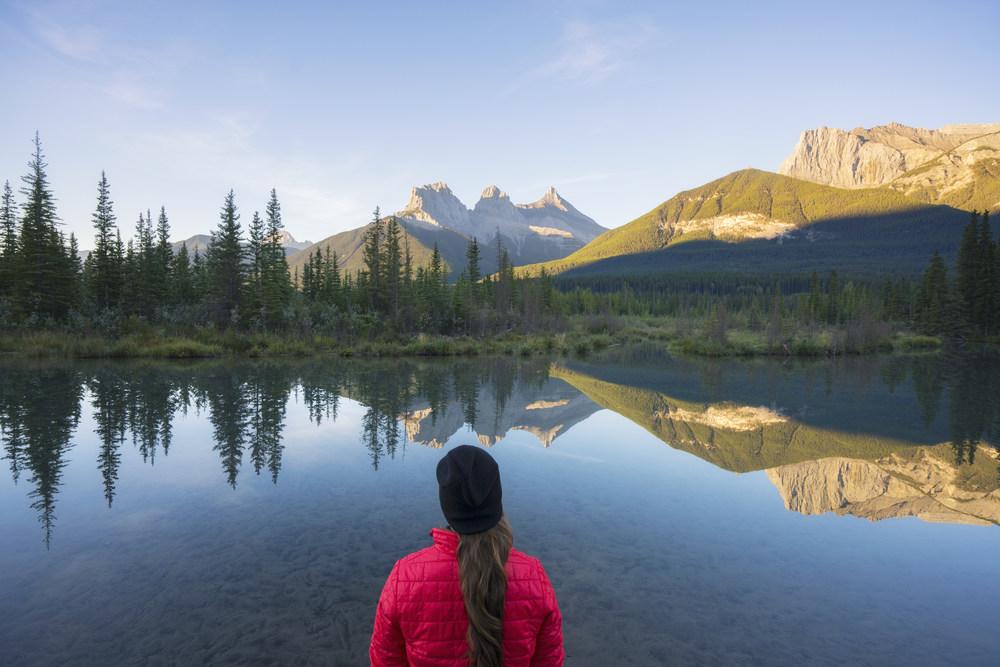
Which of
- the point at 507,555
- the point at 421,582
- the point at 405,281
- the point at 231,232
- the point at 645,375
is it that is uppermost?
the point at 231,232

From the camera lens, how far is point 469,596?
5.38ft

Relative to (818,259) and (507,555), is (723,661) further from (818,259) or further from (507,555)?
(818,259)

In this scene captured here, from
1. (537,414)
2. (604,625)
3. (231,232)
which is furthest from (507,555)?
(231,232)

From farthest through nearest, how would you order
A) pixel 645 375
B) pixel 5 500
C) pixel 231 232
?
pixel 231 232
pixel 645 375
pixel 5 500

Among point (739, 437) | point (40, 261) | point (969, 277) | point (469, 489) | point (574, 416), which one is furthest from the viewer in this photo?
point (969, 277)

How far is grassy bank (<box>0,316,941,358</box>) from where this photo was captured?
2625 centimetres

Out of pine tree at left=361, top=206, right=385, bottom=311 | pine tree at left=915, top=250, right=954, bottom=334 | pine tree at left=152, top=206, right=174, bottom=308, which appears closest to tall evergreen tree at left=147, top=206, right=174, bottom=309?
pine tree at left=152, top=206, right=174, bottom=308

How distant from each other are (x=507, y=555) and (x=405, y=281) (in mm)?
46451

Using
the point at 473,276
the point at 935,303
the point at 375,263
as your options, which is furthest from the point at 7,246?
the point at 935,303

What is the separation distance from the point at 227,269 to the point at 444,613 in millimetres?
43732

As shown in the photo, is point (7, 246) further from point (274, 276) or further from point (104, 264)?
point (274, 276)

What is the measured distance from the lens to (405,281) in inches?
1841

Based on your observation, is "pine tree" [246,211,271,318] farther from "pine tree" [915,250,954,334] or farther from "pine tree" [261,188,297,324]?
"pine tree" [915,250,954,334]

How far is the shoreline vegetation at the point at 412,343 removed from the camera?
26.3 meters
